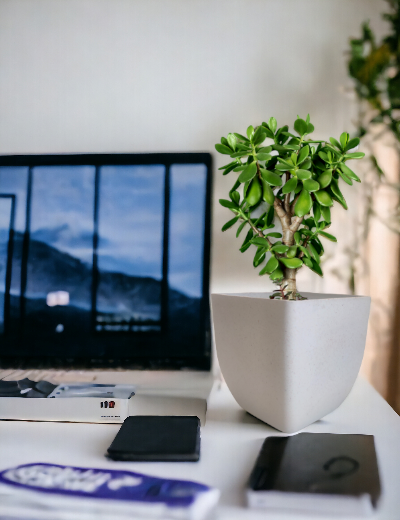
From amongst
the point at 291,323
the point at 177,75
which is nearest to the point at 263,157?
the point at 291,323

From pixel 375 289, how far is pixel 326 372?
16.0 inches

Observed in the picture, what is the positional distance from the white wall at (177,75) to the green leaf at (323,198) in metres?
0.28

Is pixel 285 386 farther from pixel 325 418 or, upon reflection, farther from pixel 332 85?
pixel 332 85

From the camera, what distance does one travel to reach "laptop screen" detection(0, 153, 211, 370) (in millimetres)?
879

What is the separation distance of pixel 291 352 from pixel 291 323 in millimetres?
42

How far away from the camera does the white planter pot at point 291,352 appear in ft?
1.76

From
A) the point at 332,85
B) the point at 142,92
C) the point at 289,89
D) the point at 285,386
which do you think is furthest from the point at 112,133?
the point at 285,386

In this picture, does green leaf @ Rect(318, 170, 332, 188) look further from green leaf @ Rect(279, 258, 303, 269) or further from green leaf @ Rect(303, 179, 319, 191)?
green leaf @ Rect(279, 258, 303, 269)

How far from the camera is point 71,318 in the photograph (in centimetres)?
89

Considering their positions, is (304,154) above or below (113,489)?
above

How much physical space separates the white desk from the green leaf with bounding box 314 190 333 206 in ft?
1.20

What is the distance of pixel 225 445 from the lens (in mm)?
537

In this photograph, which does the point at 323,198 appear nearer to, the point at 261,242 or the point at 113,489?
the point at 261,242

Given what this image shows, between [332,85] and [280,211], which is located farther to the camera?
[332,85]
